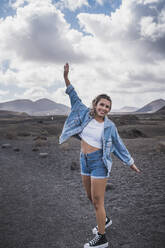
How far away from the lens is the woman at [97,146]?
2.92 metres

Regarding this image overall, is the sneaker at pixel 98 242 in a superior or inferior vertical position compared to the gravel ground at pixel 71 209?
superior

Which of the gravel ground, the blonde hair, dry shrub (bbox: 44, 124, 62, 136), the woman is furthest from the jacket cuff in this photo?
dry shrub (bbox: 44, 124, 62, 136)

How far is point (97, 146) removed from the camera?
2.95 m

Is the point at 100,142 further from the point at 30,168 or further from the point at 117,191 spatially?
the point at 30,168

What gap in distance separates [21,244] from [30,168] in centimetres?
546

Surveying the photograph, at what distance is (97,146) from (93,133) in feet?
0.61

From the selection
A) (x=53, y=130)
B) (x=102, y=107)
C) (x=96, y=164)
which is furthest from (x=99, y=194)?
(x=53, y=130)

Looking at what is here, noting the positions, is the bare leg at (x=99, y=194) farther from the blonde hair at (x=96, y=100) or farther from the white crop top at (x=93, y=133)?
the blonde hair at (x=96, y=100)

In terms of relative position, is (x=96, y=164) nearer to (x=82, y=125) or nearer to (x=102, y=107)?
(x=82, y=125)

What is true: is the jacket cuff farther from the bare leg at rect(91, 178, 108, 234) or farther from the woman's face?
the bare leg at rect(91, 178, 108, 234)

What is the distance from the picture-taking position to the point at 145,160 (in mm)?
9508

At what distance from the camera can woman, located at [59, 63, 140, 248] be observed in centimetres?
292

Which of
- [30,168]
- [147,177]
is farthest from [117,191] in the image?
[30,168]

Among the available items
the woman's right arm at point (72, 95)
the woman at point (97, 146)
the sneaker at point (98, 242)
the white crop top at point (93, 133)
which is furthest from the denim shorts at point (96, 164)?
the sneaker at point (98, 242)
